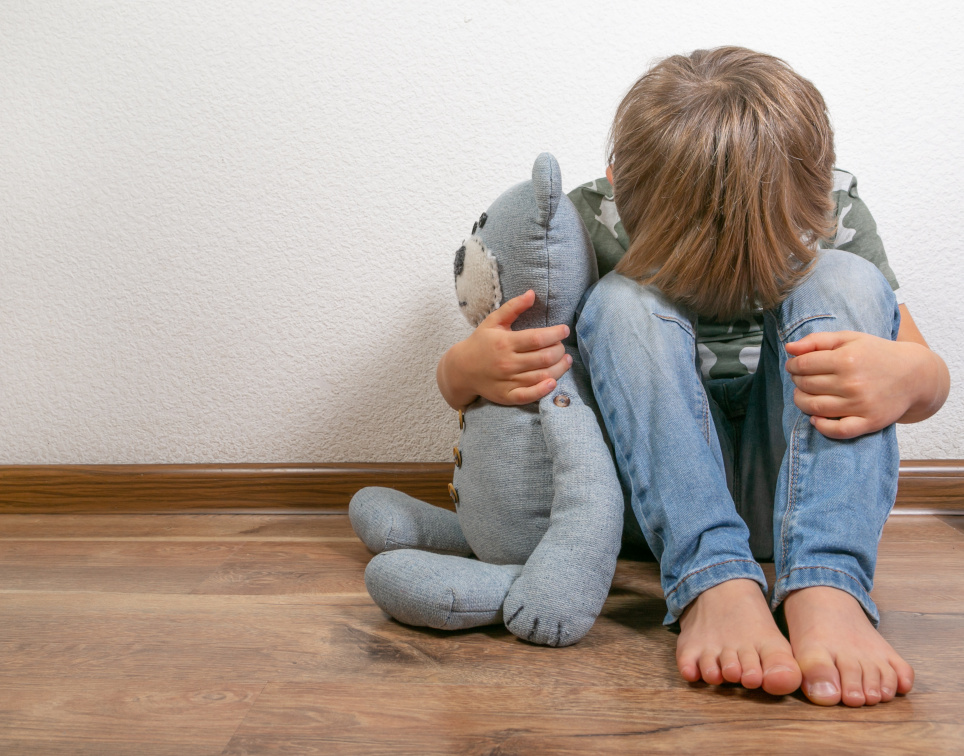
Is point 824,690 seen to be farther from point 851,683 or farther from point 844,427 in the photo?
point 844,427

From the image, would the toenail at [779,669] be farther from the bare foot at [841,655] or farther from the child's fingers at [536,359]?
the child's fingers at [536,359]

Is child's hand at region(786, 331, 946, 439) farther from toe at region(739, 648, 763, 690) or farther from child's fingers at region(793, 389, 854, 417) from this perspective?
toe at region(739, 648, 763, 690)

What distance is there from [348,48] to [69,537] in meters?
0.77

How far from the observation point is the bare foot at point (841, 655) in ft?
1.57

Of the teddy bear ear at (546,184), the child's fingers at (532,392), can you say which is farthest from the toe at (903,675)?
the teddy bear ear at (546,184)

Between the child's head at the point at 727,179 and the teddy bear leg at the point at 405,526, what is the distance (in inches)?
14.2

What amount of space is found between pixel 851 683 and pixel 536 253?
0.42 metres

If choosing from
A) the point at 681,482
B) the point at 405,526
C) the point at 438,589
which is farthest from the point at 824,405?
the point at 405,526

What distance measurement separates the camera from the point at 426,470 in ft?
3.37

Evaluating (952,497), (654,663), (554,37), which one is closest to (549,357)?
(654,663)

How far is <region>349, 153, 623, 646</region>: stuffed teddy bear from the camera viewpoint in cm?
58

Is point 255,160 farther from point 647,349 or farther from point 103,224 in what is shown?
point 647,349

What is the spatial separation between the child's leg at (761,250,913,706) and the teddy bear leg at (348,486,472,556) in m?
0.37

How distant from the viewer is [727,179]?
60 centimetres
